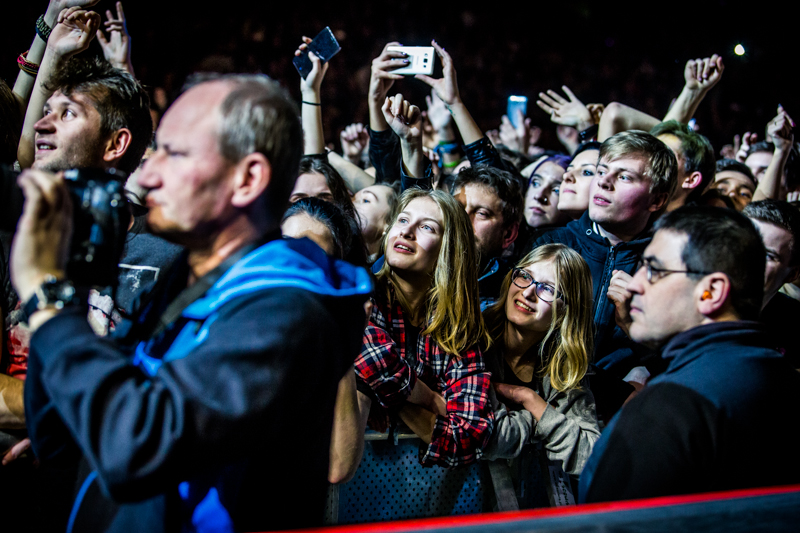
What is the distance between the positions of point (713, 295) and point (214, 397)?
1043 millimetres

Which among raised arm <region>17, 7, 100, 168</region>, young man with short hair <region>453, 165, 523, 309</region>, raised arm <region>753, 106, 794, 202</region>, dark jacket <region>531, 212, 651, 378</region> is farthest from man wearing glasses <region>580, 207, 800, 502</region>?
raised arm <region>753, 106, 794, 202</region>

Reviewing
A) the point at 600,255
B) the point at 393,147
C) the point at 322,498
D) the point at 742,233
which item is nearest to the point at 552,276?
the point at 600,255

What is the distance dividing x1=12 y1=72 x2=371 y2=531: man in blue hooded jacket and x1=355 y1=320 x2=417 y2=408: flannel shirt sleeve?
0.87 meters

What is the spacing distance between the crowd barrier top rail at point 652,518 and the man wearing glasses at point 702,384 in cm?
24

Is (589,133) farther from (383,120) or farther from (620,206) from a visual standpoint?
(383,120)

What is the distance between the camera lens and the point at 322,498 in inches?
40.5

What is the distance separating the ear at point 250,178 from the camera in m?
0.89

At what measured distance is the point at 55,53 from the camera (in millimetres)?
1896

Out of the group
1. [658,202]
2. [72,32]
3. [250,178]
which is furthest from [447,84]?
[250,178]

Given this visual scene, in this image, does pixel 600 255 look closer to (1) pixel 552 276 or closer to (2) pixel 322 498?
(1) pixel 552 276

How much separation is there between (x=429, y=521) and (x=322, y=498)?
0.32 meters

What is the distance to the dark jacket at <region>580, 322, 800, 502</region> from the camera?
1.13 metres

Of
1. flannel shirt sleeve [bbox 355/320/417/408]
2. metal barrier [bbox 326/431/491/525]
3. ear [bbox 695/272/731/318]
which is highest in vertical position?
ear [bbox 695/272/731/318]

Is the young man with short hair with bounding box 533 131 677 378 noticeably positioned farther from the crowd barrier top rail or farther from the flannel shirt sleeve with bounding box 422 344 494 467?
the crowd barrier top rail
